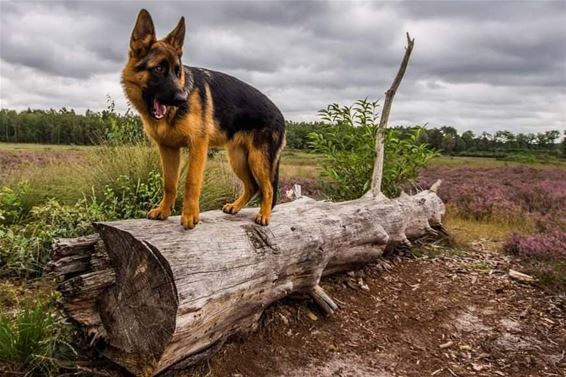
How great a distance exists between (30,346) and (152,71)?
7.38ft

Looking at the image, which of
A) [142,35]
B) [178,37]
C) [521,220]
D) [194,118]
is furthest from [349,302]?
[521,220]

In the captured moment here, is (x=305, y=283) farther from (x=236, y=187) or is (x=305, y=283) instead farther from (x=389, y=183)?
(x=389, y=183)

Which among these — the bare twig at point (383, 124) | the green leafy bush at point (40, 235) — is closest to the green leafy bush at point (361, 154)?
the bare twig at point (383, 124)

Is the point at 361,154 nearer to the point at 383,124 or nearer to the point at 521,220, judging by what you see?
the point at 383,124

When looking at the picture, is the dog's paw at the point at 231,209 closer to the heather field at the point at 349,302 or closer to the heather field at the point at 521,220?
the heather field at the point at 349,302

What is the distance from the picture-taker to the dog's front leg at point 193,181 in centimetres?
373

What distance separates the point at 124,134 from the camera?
8016 millimetres

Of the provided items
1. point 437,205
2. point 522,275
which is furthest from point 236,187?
point 522,275

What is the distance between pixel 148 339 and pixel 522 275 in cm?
518

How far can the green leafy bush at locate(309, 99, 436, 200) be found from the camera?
7750mm

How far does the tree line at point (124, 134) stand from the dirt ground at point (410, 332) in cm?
327

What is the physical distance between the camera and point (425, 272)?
20.7 feet

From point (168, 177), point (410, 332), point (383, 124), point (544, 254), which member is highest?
point (383, 124)

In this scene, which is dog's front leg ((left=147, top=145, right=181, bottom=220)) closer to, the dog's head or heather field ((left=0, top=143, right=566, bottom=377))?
the dog's head
